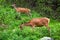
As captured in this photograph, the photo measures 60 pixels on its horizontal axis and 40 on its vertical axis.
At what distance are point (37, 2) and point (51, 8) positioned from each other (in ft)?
3.23

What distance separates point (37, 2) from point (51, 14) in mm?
1407

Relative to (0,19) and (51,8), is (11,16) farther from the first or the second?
(51,8)

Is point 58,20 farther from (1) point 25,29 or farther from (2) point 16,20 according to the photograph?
(1) point 25,29

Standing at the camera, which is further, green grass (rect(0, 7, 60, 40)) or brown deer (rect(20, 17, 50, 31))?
brown deer (rect(20, 17, 50, 31))

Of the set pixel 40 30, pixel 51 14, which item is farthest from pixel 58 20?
pixel 40 30

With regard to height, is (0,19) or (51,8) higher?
(0,19)

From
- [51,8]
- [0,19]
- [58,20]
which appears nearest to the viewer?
[0,19]

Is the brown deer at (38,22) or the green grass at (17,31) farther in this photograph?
the brown deer at (38,22)

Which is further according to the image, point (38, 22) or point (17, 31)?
point (38, 22)

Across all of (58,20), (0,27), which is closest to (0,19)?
(0,27)

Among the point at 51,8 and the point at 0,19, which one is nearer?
the point at 0,19

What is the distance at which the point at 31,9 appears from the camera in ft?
60.6

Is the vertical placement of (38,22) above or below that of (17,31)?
below

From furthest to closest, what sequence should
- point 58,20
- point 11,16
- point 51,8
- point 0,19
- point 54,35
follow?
point 51,8 → point 58,20 → point 11,16 → point 0,19 → point 54,35
